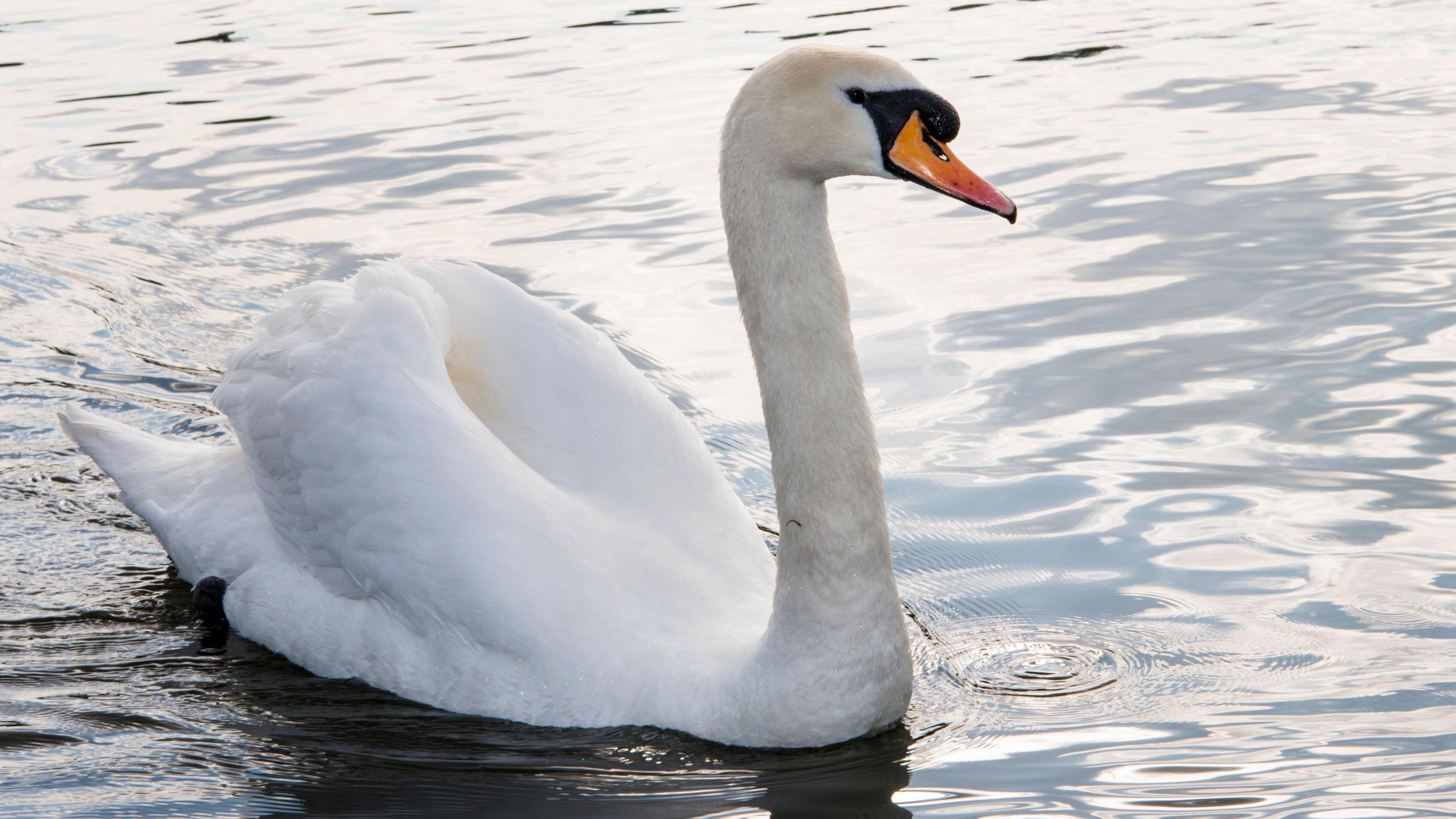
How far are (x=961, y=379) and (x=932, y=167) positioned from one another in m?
3.18

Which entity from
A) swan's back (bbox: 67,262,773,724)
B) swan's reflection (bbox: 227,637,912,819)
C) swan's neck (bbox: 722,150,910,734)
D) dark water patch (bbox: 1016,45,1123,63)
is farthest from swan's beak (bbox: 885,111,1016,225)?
dark water patch (bbox: 1016,45,1123,63)

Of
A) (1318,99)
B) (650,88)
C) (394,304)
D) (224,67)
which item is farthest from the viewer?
(224,67)

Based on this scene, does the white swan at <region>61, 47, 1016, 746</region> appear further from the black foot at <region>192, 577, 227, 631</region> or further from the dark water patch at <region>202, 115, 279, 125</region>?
the dark water patch at <region>202, 115, 279, 125</region>

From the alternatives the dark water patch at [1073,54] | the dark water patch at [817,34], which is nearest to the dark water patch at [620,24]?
the dark water patch at [817,34]

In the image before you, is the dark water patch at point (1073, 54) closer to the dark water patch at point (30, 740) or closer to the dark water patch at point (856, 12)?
the dark water patch at point (856, 12)

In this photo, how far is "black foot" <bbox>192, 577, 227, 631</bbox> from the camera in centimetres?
592

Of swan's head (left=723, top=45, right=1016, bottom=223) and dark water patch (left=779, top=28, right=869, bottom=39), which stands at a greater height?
swan's head (left=723, top=45, right=1016, bottom=223)

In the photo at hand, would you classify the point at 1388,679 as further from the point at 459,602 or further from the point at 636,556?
the point at 459,602

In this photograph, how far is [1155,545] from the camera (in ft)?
19.5

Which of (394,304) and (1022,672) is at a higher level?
(394,304)

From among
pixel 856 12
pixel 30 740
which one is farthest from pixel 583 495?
pixel 856 12

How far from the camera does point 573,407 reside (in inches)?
225

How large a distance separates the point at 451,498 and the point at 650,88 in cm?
929

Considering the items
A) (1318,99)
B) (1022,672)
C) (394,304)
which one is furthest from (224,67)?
(1022,672)
